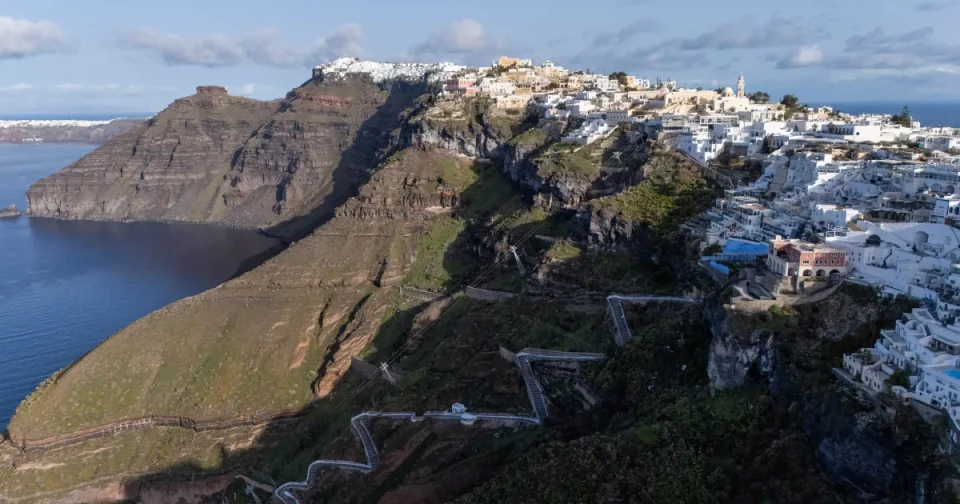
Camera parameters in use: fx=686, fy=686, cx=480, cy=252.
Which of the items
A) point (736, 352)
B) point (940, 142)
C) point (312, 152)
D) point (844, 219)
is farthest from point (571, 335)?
point (312, 152)

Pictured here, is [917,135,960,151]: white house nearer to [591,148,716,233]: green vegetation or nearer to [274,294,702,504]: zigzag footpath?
[591,148,716,233]: green vegetation

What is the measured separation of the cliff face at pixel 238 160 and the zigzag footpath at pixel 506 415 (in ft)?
256

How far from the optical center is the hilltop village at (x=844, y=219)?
28.2 meters

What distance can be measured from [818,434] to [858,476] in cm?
236

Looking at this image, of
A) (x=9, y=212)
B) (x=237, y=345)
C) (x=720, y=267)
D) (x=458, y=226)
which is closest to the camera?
(x=720, y=267)

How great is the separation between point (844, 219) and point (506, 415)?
23.6 meters

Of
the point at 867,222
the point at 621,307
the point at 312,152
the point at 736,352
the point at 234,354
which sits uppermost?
the point at 312,152

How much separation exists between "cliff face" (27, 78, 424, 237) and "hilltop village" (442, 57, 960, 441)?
66529 millimetres

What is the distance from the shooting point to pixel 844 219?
39.2m

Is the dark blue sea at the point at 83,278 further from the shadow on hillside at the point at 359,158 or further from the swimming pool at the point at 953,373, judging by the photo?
the swimming pool at the point at 953,373

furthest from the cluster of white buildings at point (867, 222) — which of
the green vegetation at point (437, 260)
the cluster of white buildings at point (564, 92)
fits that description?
the green vegetation at point (437, 260)

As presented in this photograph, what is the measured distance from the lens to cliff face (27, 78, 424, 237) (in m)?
132

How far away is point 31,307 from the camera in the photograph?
88.1 meters

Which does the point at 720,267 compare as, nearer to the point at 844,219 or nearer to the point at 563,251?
the point at 844,219
